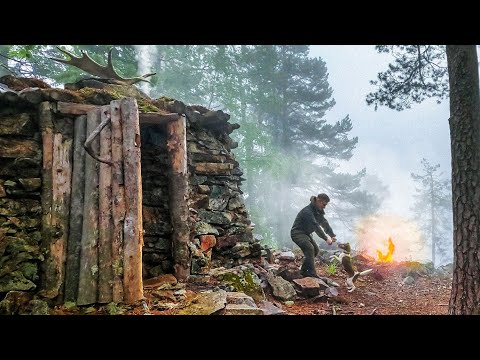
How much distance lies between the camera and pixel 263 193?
21.2 meters

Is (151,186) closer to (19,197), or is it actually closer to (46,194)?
(46,194)

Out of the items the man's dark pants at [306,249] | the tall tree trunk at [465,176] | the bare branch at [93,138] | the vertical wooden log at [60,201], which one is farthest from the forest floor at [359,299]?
the bare branch at [93,138]

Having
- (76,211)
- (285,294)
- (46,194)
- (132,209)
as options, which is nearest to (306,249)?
(285,294)

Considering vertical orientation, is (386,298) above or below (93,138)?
below

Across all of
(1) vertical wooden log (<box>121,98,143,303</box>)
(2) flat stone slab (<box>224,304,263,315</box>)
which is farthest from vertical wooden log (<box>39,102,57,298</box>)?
(2) flat stone slab (<box>224,304,263,315</box>)

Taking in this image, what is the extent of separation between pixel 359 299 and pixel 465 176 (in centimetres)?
336

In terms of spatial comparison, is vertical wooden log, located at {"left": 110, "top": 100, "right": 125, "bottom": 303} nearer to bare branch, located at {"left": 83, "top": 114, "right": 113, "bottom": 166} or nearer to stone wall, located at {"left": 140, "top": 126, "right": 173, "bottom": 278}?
bare branch, located at {"left": 83, "top": 114, "right": 113, "bottom": 166}

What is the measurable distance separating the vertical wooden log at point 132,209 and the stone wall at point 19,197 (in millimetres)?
1079

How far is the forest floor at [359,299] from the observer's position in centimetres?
351

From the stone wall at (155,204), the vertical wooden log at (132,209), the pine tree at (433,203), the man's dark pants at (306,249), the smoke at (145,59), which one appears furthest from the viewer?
the pine tree at (433,203)

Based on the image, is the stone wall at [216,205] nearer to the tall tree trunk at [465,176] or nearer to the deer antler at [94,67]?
the deer antler at [94,67]

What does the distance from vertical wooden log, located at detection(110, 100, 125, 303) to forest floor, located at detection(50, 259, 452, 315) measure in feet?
0.94

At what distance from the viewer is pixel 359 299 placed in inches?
239

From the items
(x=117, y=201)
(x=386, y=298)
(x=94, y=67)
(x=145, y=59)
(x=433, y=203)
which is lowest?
(x=386, y=298)
